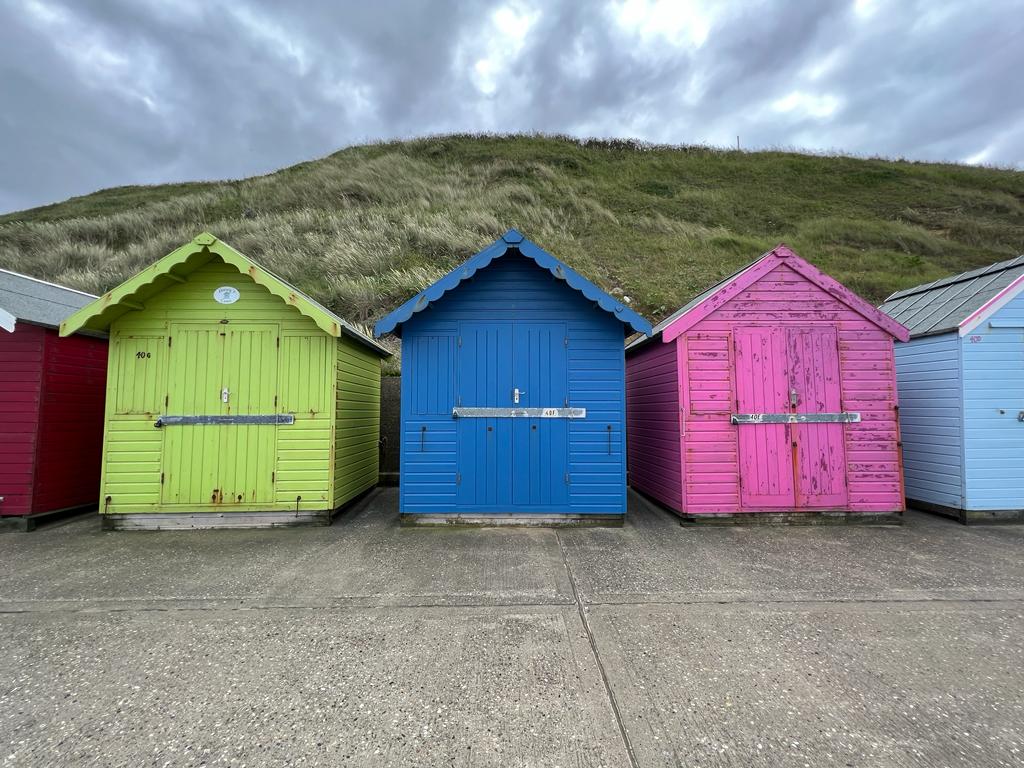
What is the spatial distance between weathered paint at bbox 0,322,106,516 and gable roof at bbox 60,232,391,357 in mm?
1037

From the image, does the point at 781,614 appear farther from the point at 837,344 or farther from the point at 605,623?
the point at 837,344

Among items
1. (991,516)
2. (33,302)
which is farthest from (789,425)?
(33,302)

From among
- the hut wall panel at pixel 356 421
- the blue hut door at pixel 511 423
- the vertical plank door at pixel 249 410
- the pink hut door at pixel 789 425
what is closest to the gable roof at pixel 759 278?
the pink hut door at pixel 789 425

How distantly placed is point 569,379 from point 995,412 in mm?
6365

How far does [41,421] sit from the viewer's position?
6.58m

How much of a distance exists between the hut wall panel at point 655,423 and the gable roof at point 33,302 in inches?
371

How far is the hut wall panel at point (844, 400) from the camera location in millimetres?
6531

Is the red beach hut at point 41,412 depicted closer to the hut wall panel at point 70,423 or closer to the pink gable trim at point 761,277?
the hut wall panel at point 70,423

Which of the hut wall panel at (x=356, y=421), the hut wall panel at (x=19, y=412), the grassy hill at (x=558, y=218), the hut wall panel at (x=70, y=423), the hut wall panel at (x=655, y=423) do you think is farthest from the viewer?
the grassy hill at (x=558, y=218)

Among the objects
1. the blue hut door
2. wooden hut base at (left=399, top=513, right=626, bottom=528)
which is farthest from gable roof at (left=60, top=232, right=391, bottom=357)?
wooden hut base at (left=399, top=513, right=626, bottom=528)

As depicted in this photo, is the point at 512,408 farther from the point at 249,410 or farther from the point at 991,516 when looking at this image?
the point at 991,516

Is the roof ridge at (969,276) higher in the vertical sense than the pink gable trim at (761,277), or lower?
higher

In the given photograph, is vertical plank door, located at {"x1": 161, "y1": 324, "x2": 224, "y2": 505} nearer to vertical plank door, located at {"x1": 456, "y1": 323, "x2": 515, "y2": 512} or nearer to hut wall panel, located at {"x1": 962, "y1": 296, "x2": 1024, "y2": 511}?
vertical plank door, located at {"x1": 456, "y1": 323, "x2": 515, "y2": 512}

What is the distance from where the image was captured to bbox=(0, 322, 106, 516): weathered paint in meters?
6.45
